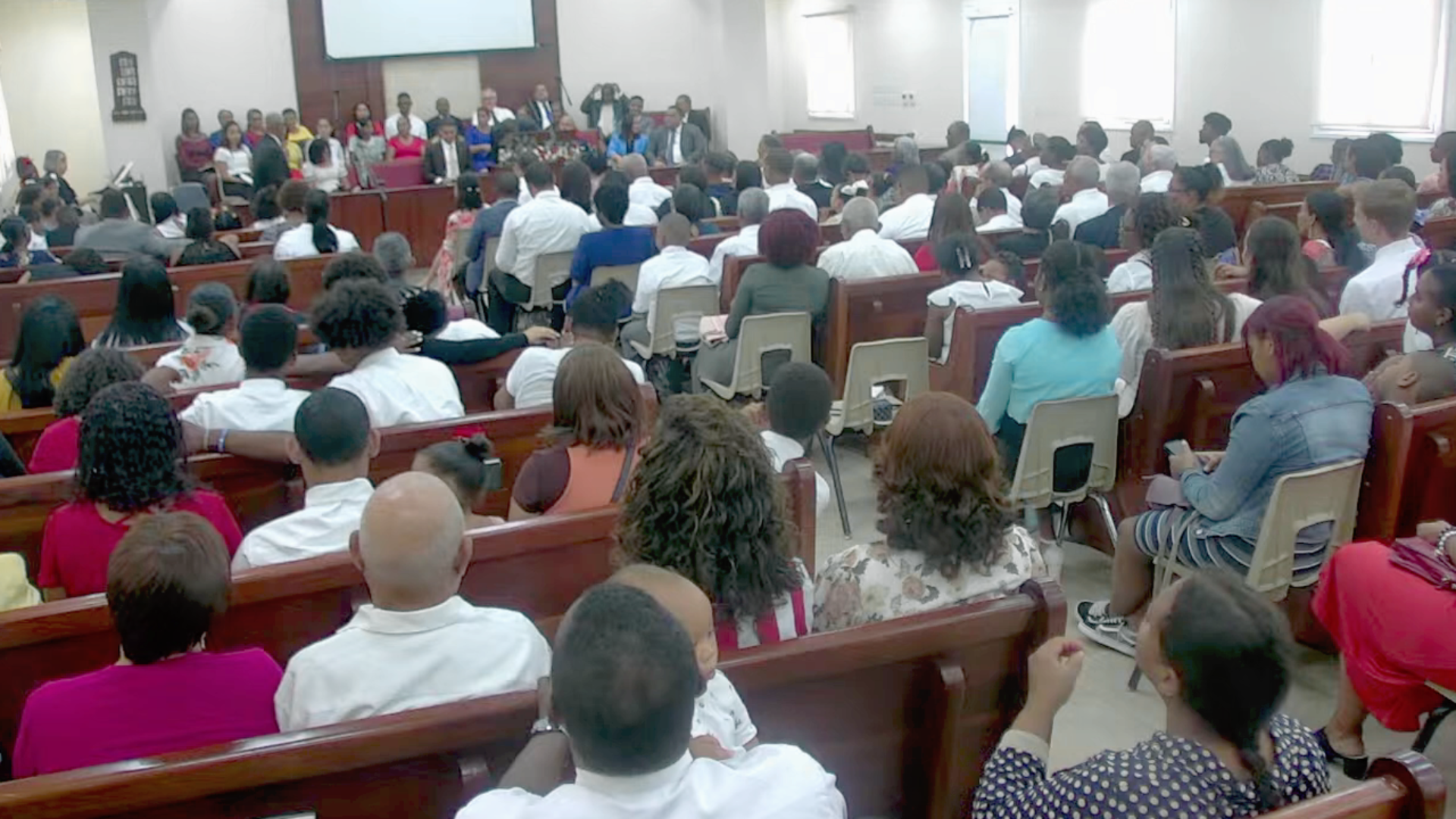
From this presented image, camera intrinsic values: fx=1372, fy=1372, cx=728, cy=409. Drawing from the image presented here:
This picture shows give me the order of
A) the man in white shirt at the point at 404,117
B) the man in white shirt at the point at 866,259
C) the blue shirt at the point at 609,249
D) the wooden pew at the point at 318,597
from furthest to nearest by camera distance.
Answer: the man in white shirt at the point at 404,117
the blue shirt at the point at 609,249
the man in white shirt at the point at 866,259
the wooden pew at the point at 318,597

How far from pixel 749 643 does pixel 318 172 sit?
11.6 meters

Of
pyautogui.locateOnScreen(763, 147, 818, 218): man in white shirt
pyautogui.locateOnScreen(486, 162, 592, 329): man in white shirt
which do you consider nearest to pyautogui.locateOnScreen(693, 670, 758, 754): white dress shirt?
pyautogui.locateOnScreen(486, 162, 592, 329): man in white shirt

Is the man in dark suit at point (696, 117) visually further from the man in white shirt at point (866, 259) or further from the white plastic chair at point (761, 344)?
the white plastic chair at point (761, 344)

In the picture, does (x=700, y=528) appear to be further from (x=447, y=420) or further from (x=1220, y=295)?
(x=1220, y=295)

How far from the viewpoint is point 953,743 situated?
7.14ft

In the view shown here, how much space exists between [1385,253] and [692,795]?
4201 millimetres

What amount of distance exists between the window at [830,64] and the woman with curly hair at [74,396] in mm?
14874

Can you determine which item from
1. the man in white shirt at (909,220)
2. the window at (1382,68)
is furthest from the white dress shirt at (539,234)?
the window at (1382,68)

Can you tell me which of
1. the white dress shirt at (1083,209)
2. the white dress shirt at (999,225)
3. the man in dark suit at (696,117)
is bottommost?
the white dress shirt at (999,225)

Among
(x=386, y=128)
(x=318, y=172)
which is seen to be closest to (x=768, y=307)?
(x=318, y=172)

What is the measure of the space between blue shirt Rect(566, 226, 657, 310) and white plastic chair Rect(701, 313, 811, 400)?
5.57ft

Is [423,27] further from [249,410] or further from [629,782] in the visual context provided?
[629,782]

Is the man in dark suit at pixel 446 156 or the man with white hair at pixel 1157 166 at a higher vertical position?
the man in dark suit at pixel 446 156

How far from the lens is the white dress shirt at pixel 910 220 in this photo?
7012mm
